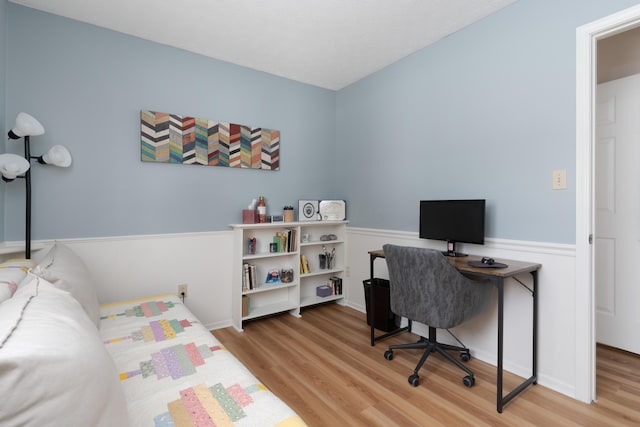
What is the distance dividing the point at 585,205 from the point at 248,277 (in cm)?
266

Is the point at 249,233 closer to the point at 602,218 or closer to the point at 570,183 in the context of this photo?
the point at 570,183

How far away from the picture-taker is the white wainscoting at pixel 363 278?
1.96m

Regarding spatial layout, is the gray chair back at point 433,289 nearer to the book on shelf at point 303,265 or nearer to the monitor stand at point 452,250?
the monitor stand at point 452,250

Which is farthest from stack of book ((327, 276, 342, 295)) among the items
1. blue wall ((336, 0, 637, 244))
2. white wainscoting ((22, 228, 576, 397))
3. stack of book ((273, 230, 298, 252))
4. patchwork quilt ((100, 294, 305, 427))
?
patchwork quilt ((100, 294, 305, 427))

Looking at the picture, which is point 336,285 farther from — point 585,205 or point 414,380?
point 585,205

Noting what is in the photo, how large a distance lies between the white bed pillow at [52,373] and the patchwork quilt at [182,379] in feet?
1.16

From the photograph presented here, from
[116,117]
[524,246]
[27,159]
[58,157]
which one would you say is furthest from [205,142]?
[524,246]

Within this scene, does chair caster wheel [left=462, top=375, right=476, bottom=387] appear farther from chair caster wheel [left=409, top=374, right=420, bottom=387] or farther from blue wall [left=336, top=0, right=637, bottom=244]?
blue wall [left=336, top=0, right=637, bottom=244]

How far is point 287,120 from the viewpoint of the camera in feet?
11.3

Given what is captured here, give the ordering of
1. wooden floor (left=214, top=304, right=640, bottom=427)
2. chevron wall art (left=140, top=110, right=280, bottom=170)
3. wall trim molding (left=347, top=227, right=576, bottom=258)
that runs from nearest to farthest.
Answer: wooden floor (left=214, top=304, right=640, bottom=427) → wall trim molding (left=347, top=227, right=576, bottom=258) → chevron wall art (left=140, top=110, right=280, bottom=170)

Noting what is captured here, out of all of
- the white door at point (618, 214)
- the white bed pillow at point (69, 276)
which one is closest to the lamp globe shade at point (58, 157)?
the white bed pillow at point (69, 276)

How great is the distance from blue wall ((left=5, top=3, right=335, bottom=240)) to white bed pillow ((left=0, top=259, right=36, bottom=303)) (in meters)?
0.76

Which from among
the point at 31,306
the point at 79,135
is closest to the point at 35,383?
the point at 31,306

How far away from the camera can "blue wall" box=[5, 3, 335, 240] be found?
2246mm
